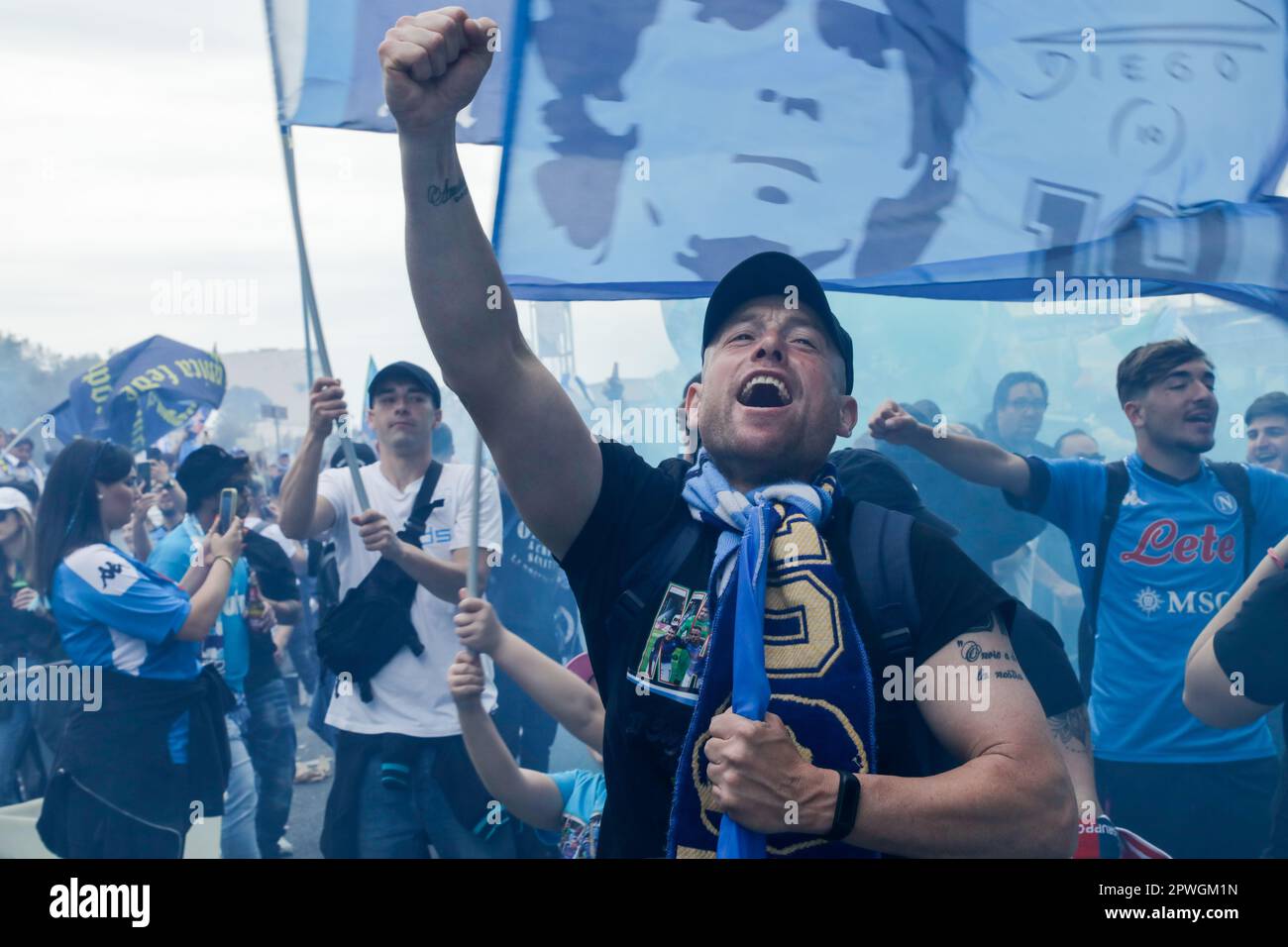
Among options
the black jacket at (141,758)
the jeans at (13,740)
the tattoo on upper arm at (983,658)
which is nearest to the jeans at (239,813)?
the black jacket at (141,758)

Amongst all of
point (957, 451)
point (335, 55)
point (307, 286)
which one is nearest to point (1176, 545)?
point (957, 451)

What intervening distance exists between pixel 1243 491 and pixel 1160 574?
0.43 metres

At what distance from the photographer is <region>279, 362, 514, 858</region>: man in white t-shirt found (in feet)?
12.6

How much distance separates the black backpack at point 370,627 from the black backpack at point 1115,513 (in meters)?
2.43

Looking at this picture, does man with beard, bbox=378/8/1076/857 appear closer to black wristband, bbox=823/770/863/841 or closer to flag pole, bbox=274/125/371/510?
black wristband, bbox=823/770/863/841

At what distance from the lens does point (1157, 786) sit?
371 cm

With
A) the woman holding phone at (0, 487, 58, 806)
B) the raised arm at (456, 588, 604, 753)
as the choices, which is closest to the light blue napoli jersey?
the raised arm at (456, 588, 604, 753)

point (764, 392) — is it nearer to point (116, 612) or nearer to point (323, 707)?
point (116, 612)

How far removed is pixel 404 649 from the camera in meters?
4.04

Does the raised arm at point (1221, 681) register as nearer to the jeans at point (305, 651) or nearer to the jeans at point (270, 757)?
the jeans at point (270, 757)

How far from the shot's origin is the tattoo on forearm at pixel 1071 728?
9.22 ft
